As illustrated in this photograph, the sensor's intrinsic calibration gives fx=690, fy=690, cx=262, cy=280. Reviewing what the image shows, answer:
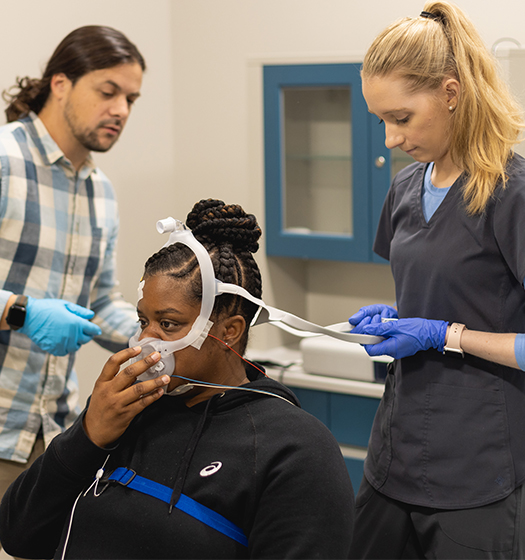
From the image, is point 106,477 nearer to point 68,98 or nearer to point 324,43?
point 68,98

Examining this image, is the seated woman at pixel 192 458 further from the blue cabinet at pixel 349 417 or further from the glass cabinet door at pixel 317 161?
the glass cabinet door at pixel 317 161

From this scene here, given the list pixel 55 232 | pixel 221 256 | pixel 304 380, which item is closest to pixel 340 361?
pixel 304 380

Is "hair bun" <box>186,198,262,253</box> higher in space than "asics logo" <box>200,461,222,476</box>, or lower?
higher

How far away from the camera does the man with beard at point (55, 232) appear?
1.82 metres

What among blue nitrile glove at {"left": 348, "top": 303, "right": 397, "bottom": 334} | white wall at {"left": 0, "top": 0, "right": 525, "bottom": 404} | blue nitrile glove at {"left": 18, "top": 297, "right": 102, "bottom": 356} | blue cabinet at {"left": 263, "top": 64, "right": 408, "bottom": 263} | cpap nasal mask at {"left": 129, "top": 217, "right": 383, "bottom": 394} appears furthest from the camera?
white wall at {"left": 0, "top": 0, "right": 525, "bottom": 404}

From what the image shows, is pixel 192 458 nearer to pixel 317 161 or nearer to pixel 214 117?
pixel 317 161

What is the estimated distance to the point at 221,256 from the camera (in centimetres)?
128

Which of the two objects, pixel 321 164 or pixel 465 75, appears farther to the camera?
pixel 321 164

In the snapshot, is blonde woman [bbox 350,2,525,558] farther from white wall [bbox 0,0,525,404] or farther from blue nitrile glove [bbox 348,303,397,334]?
white wall [bbox 0,0,525,404]

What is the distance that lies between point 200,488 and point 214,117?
2.58 meters

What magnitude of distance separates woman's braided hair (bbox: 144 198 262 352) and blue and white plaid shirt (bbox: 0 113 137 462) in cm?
68

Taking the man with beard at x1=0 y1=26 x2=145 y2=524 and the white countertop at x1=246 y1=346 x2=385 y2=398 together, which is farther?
the white countertop at x1=246 y1=346 x2=385 y2=398

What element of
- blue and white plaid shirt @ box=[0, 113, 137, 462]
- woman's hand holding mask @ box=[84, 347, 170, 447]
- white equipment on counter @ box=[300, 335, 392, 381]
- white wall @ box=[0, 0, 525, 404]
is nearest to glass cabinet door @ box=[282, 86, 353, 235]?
white wall @ box=[0, 0, 525, 404]

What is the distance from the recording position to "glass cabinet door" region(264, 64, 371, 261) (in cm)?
289
